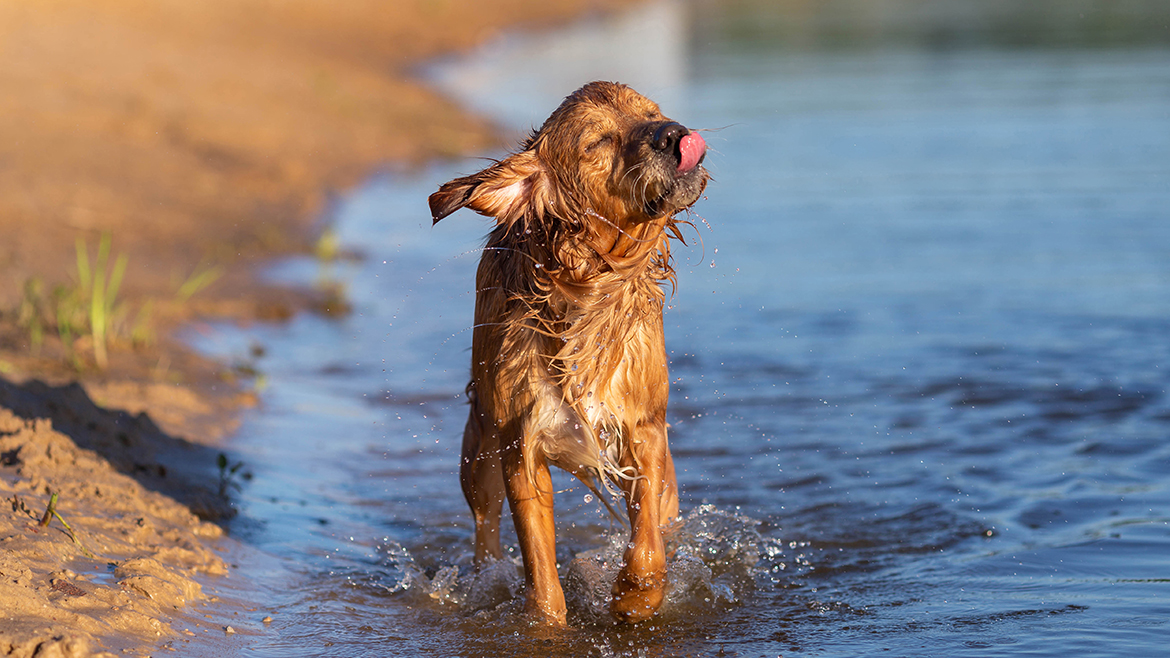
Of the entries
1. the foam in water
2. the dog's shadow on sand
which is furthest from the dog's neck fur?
the dog's shadow on sand

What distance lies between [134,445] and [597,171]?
2.92 m

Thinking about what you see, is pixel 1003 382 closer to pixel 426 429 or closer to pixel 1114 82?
pixel 426 429

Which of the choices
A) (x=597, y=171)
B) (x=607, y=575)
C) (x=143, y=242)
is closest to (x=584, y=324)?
(x=597, y=171)

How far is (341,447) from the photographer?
267 inches

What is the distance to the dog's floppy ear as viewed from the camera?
3.86 m

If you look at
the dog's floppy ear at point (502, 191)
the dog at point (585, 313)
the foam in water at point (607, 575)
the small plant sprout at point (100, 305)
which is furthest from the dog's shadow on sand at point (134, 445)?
the dog's floppy ear at point (502, 191)

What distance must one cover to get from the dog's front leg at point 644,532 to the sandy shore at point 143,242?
1536 mm

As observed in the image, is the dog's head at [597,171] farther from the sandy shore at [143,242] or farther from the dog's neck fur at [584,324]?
the sandy shore at [143,242]

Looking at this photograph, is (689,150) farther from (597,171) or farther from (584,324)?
(584,324)

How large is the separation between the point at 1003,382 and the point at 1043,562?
8.40 feet

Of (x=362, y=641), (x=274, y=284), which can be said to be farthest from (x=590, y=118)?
(x=274, y=284)

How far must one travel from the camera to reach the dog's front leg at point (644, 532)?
441 cm

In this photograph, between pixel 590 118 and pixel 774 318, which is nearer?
pixel 590 118

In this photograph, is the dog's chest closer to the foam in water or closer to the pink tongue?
the pink tongue
